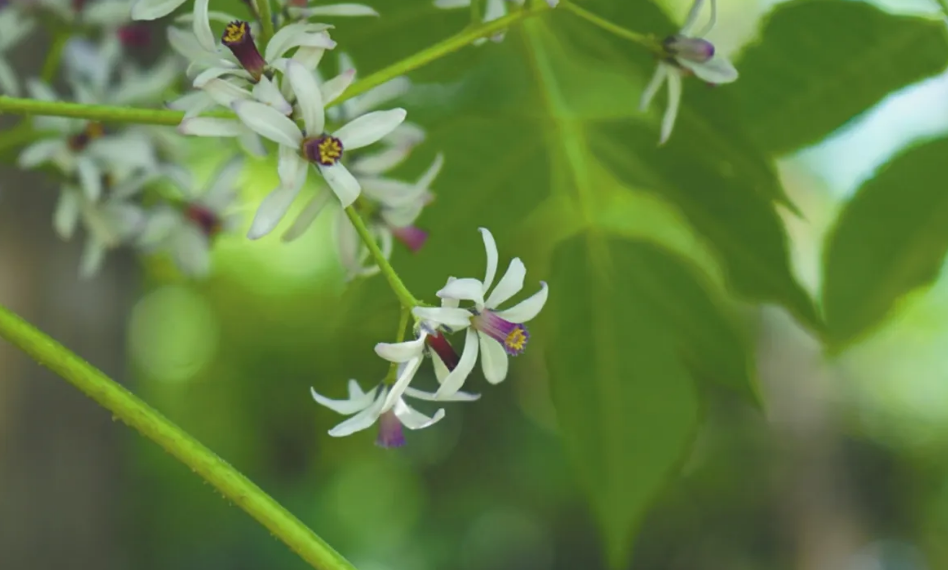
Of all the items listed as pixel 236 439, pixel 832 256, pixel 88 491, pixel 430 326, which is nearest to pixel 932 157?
pixel 832 256

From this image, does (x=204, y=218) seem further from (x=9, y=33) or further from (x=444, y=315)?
(x=444, y=315)

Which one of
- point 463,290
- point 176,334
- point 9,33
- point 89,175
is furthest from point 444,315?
point 176,334

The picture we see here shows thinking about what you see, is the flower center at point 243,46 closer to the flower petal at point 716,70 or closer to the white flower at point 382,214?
the white flower at point 382,214

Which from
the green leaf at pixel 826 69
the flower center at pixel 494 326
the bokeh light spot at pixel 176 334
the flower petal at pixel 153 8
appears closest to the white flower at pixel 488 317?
the flower center at pixel 494 326

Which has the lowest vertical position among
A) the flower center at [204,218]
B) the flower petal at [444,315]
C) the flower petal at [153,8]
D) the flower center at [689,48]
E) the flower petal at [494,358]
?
the flower center at [204,218]

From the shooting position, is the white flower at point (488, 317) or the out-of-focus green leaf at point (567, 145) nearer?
the white flower at point (488, 317)
